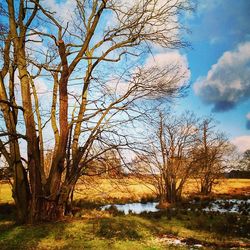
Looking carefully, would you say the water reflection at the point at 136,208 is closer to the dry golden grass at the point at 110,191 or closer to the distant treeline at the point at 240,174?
the dry golden grass at the point at 110,191

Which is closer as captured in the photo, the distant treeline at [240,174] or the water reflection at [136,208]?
the water reflection at [136,208]

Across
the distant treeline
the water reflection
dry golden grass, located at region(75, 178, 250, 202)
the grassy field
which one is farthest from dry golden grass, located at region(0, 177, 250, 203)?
the distant treeline

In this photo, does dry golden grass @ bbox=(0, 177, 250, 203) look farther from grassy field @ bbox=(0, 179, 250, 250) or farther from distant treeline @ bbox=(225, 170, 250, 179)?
distant treeline @ bbox=(225, 170, 250, 179)

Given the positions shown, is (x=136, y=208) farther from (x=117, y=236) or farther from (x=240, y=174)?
(x=240, y=174)

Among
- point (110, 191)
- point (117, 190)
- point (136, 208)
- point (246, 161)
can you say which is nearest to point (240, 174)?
point (246, 161)

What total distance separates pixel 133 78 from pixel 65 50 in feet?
8.83

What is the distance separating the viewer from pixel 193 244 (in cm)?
855

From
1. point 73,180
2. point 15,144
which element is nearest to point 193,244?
point 73,180

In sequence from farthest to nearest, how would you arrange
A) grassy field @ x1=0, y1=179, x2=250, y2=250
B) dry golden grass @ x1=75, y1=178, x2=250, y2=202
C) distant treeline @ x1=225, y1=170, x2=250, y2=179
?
distant treeline @ x1=225, y1=170, x2=250, y2=179 < dry golden grass @ x1=75, y1=178, x2=250, y2=202 < grassy field @ x1=0, y1=179, x2=250, y2=250

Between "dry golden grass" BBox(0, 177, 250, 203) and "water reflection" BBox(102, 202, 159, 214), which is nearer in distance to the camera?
"dry golden grass" BBox(0, 177, 250, 203)

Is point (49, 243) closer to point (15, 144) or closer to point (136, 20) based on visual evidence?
point (15, 144)

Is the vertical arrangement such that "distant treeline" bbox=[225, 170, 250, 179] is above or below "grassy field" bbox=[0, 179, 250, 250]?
above

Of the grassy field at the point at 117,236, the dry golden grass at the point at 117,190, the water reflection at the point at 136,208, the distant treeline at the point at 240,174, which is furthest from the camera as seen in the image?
the distant treeline at the point at 240,174

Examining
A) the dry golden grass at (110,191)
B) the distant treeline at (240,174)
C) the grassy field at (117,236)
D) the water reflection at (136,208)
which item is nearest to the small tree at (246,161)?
the distant treeline at (240,174)
